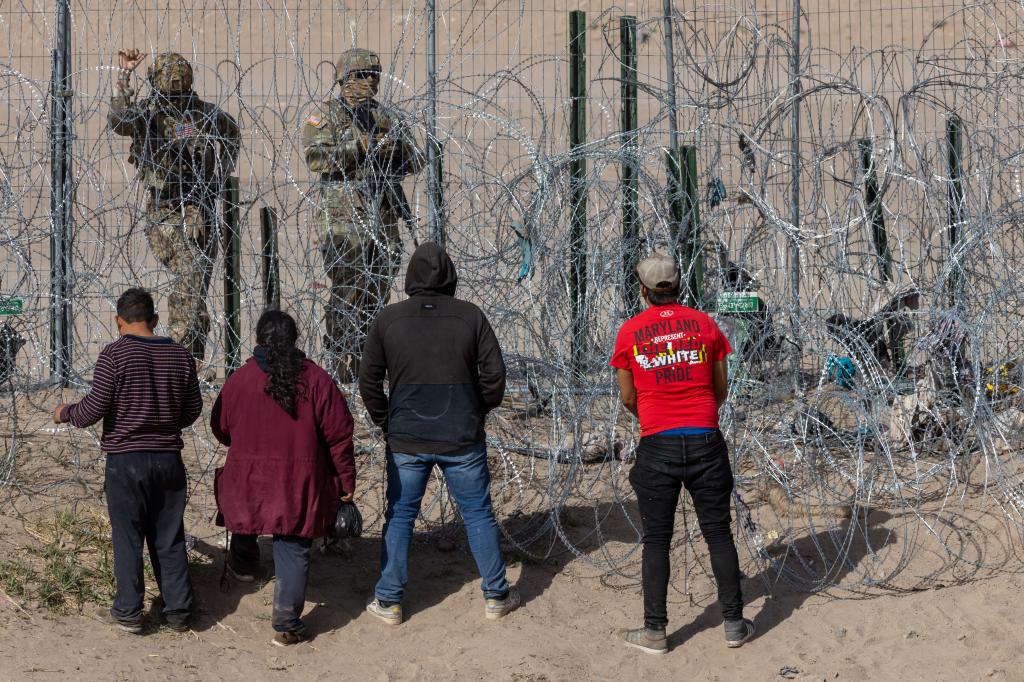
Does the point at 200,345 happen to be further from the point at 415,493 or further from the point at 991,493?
the point at 991,493

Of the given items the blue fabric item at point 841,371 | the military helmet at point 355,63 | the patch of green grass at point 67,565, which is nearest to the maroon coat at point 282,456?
the patch of green grass at point 67,565

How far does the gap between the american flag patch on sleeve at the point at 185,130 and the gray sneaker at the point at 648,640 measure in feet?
11.9

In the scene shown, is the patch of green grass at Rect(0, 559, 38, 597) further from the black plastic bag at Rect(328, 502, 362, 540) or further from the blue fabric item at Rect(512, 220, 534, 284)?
the blue fabric item at Rect(512, 220, 534, 284)

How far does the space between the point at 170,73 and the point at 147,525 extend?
3.62 metres

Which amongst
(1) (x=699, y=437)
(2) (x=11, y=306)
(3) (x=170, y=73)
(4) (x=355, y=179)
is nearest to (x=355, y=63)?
(4) (x=355, y=179)

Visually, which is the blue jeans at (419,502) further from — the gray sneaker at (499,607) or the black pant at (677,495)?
the black pant at (677,495)

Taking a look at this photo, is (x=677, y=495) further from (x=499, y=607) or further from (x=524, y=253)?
(x=524, y=253)

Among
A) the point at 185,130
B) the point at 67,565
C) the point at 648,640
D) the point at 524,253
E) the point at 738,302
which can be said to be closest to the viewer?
the point at 648,640

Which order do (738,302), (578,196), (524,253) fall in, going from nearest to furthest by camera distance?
(524,253), (738,302), (578,196)

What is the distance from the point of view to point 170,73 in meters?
7.25

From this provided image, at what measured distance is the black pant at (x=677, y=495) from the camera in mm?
4371

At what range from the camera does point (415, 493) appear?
4746 millimetres

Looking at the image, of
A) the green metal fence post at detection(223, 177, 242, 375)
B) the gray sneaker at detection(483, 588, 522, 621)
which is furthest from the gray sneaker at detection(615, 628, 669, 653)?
the green metal fence post at detection(223, 177, 242, 375)

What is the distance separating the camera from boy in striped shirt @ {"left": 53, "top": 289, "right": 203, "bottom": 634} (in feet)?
14.5
